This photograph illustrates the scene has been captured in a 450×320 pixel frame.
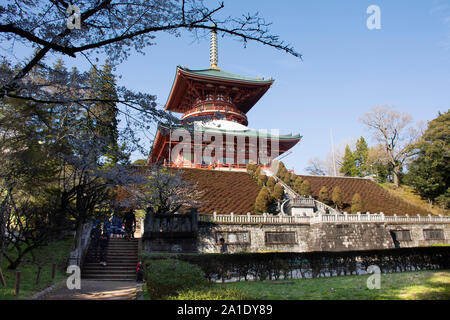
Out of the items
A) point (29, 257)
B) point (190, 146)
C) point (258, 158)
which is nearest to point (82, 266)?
point (29, 257)

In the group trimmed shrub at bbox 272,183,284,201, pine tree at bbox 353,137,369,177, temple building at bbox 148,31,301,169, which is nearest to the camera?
trimmed shrub at bbox 272,183,284,201

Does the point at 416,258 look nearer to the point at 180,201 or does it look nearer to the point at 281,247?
the point at 281,247

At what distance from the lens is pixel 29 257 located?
13711 mm

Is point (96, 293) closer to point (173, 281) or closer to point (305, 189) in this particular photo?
point (173, 281)

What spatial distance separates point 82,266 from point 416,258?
16.8 metres

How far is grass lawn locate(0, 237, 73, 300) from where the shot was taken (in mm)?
8570

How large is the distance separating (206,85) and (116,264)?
28.5 metres

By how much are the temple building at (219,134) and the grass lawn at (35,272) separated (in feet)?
57.3

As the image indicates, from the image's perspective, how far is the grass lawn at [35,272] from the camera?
857cm

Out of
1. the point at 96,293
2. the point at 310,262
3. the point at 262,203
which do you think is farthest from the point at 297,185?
the point at 96,293

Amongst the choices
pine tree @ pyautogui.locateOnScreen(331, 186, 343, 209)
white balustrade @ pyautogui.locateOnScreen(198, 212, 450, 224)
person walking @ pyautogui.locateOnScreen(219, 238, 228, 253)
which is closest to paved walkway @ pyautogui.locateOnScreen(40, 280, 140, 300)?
person walking @ pyautogui.locateOnScreen(219, 238, 228, 253)
